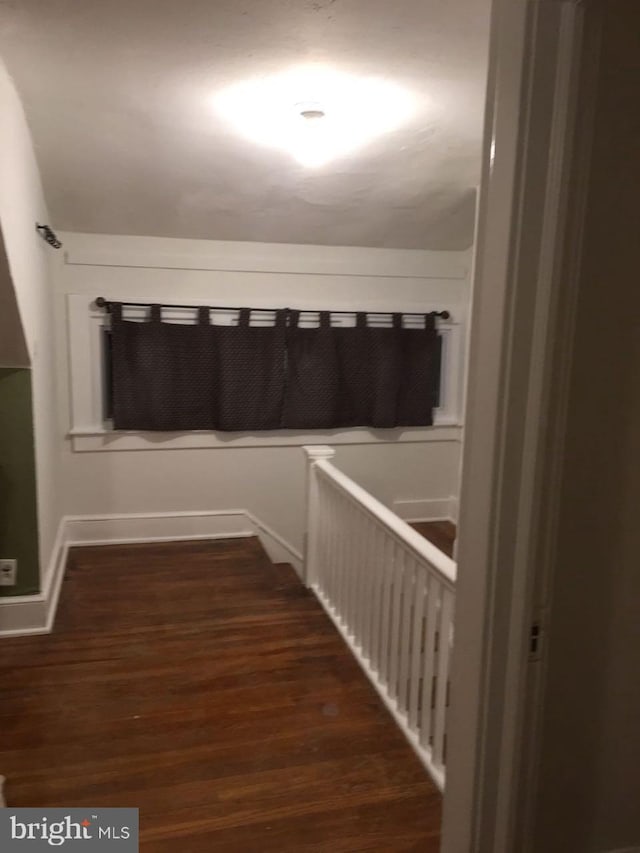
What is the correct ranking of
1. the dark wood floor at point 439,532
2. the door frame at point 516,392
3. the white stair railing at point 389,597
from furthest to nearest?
the dark wood floor at point 439,532
the white stair railing at point 389,597
the door frame at point 516,392

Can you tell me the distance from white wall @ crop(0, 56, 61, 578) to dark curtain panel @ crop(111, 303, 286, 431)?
0.47 meters

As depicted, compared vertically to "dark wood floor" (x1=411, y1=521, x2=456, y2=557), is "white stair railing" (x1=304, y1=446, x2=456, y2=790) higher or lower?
higher

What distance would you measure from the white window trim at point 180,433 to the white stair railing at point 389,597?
3.62ft

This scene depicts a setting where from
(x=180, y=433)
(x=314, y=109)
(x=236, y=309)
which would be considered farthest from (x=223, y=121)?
(x=180, y=433)

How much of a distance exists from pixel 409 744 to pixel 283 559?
242 cm

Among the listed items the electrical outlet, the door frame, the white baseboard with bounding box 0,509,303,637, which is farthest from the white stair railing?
the electrical outlet

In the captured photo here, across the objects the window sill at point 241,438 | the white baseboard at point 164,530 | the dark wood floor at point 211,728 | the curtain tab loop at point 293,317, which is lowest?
the dark wood floor at point 211,728

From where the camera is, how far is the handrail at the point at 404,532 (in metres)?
2.04

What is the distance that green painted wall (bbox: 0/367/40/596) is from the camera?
2.88 metres

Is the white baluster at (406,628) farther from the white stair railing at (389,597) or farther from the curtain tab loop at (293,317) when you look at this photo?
→ the curtain tab loop at (293,317)

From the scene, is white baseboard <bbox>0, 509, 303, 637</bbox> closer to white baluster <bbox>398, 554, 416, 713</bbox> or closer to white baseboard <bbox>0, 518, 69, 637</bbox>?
white baseboard <bbox>0, 518, 69, 637</bbox>

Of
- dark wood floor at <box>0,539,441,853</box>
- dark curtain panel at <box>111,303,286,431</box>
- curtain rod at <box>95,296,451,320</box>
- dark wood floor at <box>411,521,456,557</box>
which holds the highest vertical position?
curtain rod at <box>95,296,451,320</box>

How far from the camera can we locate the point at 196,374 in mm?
4270

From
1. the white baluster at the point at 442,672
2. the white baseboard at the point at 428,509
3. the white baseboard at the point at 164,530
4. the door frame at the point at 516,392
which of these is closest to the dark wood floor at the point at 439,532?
the white baseboard at the point at 428,509
